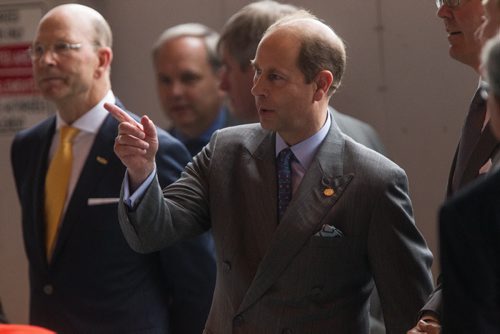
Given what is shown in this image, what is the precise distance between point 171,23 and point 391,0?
114 cm

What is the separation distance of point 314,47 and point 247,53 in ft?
3.45

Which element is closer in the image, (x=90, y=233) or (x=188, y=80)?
(x=90, y=233)

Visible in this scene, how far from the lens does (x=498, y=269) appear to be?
221 cm

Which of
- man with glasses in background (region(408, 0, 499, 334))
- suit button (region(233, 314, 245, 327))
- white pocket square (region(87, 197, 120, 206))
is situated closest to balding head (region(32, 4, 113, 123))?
white pocket square (region(87, 197, 120, 206))

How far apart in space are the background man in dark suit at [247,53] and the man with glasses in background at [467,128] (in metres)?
1.09

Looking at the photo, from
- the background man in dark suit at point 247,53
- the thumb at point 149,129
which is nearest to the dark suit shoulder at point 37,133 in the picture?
the background man in dark suit at point 247,53

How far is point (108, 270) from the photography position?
163 inches

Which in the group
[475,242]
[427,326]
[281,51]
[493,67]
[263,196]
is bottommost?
[427,326]

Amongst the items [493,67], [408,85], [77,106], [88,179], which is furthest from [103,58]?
→ [493,67]

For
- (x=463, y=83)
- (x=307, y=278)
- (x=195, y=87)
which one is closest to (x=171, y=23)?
(x=195, y=87)

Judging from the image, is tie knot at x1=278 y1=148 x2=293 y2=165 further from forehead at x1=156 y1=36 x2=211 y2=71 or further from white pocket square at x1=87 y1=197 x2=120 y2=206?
forehead at x1=156 y1=36 x2=211 y2=71

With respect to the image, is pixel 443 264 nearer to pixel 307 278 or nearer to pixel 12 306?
pixel 307 278

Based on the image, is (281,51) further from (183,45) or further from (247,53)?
(183,45)

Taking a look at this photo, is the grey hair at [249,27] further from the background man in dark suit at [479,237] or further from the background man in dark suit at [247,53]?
the background man in dark suit at [479,237]
